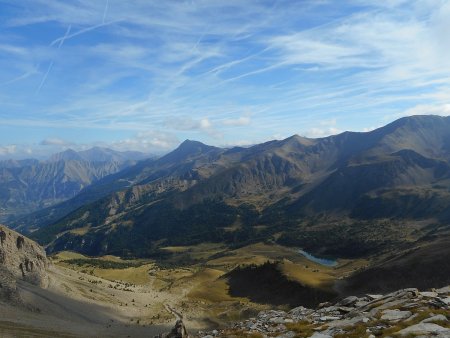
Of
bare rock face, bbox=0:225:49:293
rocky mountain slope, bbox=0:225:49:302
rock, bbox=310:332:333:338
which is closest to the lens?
rock, bbox=310:332:333:338

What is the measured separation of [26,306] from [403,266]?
76.0 m

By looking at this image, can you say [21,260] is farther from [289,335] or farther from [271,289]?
[289,335]

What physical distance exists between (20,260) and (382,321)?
6730 cm

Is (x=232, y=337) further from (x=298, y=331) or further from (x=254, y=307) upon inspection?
(x=254, y=307)

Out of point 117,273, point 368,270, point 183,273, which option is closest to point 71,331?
point 368,270

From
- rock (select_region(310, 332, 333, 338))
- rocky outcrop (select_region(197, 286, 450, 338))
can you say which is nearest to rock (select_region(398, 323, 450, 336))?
rocky outcrop (select_region(197, 286, 450, 338))

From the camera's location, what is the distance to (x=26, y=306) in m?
62.7

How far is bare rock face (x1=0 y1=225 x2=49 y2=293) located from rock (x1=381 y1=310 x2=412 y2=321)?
5959cm

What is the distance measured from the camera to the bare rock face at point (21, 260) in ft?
238

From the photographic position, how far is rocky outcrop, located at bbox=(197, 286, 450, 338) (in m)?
25.4

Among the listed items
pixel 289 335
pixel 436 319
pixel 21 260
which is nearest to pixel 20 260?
pixel 21 260

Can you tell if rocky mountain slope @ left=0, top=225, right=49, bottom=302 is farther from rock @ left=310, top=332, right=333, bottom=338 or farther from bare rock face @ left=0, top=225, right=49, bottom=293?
rock @ left=310, top=332, right=333, bottom=338

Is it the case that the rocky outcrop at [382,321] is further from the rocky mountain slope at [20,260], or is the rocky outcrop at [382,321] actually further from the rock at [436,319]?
the rocky mountain slope at [20,260]

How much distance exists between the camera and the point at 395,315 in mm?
30438
